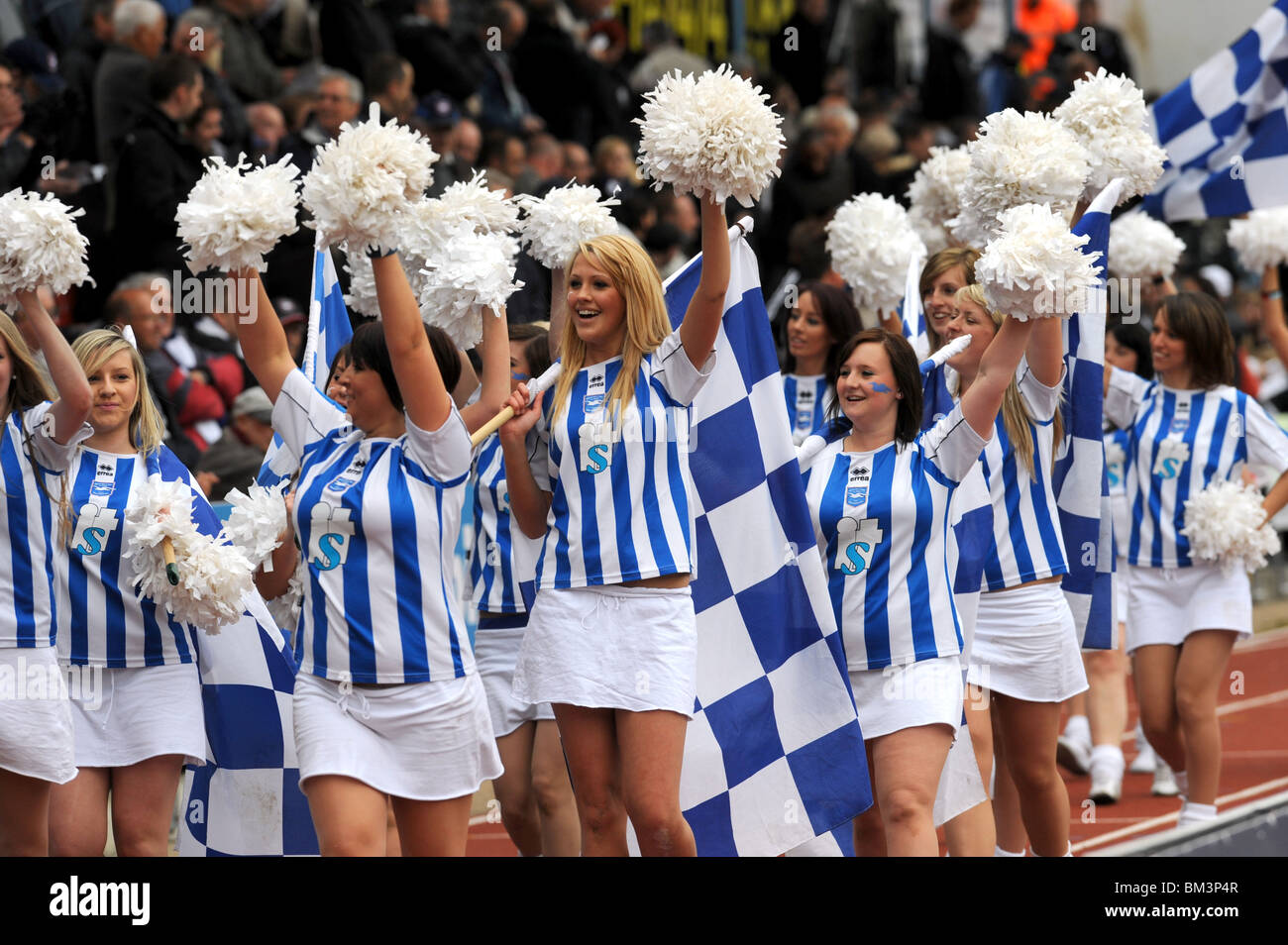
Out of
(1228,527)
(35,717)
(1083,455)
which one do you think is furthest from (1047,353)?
(35,717)

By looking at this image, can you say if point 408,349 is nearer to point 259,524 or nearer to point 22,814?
point 259,524

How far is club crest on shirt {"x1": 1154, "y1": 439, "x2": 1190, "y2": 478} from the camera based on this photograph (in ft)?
24.1

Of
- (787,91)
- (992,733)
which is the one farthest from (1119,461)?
(787,91)

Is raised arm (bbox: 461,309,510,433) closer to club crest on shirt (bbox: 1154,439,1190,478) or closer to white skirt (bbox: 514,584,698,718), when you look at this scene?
white skirt (bbox: 514,584,698,718)

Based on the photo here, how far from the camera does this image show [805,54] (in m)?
14.7

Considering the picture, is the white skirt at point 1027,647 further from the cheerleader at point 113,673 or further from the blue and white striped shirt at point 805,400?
the cheerleader at point 113,673

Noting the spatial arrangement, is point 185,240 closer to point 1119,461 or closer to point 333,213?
point 333,213

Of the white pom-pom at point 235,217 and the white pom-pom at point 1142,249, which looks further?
the white pom-pom at point 1142,249

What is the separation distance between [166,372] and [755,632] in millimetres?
3556

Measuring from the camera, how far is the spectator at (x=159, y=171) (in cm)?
847

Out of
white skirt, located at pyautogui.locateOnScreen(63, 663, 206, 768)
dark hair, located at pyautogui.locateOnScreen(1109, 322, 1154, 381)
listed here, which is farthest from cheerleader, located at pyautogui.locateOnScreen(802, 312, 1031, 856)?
dark hair, located at pyautogui.locateOnScreen(1109, 322, 1154, 381)

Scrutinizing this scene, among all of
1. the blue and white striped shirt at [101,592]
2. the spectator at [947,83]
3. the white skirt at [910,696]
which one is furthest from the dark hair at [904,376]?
the spectator at [947,83]

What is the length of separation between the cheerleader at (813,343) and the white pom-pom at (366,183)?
2.34m

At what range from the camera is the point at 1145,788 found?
28.4 ft
